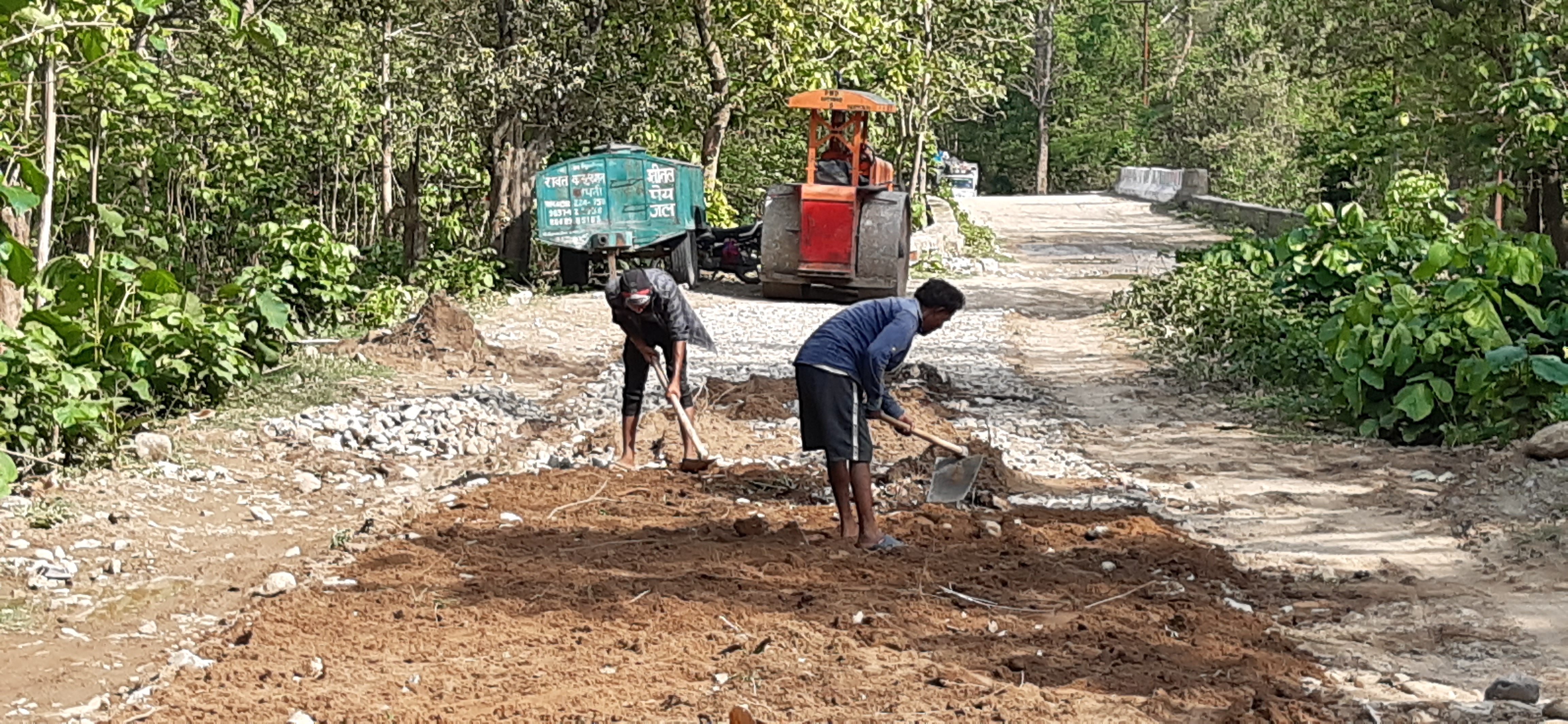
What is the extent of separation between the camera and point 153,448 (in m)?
9.02

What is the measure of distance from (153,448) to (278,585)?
2.39m

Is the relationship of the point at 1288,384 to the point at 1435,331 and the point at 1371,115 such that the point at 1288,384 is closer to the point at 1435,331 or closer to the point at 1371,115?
the point at 1435,331

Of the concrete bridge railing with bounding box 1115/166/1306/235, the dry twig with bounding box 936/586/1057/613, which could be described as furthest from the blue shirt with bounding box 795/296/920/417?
the concrete bridge railing with bounding box 1115/166/1306/235

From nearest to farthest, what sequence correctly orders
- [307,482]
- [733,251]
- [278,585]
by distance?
[278,585]
[307,482]
[733,251]

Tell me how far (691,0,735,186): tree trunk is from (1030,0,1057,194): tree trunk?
3888 centimetres

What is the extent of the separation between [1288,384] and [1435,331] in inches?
88.0

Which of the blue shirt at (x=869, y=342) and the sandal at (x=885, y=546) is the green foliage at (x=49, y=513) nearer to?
the blue shirt at (x=869, y=342)

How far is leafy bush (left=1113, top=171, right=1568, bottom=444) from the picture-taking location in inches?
391

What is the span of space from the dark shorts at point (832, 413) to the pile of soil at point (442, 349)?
6291 mm

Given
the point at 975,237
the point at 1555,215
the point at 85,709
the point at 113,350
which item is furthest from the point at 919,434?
the point at 975,237

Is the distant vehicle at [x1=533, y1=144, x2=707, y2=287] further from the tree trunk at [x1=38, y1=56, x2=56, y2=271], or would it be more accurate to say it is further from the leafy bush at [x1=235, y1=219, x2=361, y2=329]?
the tree trunk at [x1=38, y1=56, x2=56, y2=271]

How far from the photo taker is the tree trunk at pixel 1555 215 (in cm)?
1655

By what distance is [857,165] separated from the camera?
19562 millimetres

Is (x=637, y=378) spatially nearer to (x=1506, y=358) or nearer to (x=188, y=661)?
(x=188, y=661)
